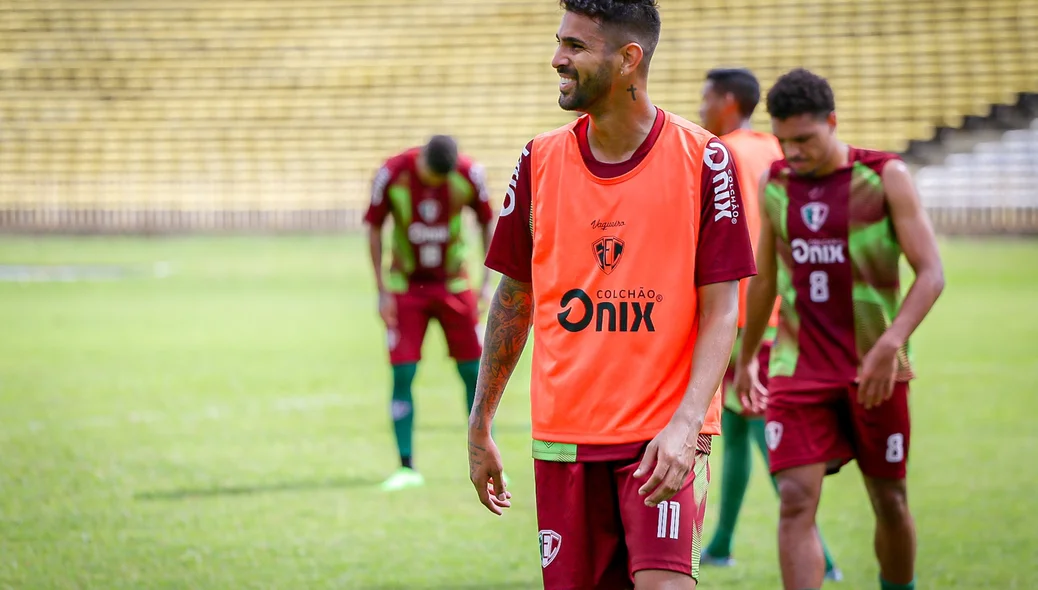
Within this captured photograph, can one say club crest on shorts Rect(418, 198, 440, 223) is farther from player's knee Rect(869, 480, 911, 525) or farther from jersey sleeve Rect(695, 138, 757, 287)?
jersey sleeve Rect(695, 138, 757, 287)

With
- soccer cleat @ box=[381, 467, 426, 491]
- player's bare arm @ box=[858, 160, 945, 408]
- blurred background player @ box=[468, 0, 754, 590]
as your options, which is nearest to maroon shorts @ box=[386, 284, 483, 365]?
soccer cleat @ box=[381, 467, 426, 491]

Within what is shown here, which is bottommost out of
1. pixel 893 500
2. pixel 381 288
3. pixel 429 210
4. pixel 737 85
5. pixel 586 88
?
pixel 893 500

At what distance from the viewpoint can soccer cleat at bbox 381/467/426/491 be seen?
27.9 ft

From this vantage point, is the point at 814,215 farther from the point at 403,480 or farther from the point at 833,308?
the point at 403,480

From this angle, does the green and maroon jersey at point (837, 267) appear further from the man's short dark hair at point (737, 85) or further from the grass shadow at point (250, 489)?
the grass shadow at point (250, 489)

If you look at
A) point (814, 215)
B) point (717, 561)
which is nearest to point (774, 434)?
point (814, 215)

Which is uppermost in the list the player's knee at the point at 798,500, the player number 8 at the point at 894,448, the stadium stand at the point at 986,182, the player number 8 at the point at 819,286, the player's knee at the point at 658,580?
the player number 8 at the point at 819,286

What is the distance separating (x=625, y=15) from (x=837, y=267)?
7.10ft

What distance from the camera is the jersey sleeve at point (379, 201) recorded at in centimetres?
884

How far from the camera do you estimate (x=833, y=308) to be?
17.5 ft

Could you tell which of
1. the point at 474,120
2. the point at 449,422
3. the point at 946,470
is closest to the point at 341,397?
the point at 449,422

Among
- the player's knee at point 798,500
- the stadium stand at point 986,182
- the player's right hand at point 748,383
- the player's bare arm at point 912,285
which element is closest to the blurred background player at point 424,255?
the player's right hand at point 748,383

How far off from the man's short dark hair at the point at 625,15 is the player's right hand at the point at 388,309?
5451 mm

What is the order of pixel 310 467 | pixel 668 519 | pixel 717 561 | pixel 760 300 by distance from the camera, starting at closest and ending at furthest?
pixel 668 519 < pixel 760 300 < pixel 717 561 < pixel 310 467
